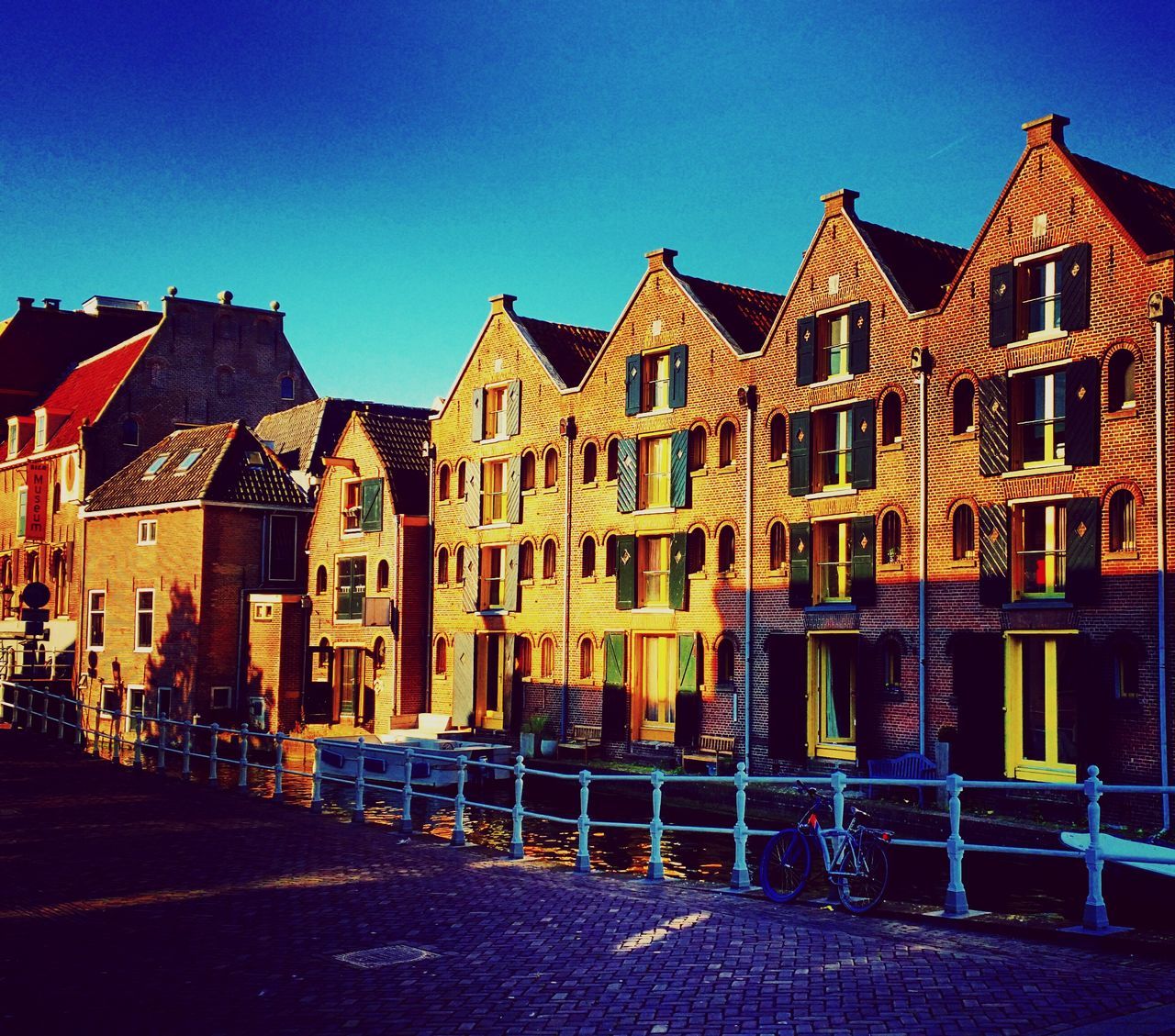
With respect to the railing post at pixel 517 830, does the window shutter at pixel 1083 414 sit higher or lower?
higher

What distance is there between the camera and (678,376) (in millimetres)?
34500

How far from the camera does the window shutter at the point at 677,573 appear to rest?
110 ft

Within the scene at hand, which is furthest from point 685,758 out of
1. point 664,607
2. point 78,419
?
point 78,419

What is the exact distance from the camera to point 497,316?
40.8m

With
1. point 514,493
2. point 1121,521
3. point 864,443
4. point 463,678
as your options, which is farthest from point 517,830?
point 463,678

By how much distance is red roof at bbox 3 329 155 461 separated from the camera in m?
52.5

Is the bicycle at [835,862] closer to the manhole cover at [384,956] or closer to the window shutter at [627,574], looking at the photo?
the manhole cover at [384,956]

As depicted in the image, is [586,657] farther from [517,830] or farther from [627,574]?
[517,830]

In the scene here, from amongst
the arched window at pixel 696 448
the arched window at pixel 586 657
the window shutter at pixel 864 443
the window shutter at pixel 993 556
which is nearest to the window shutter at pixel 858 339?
the window shutter at pixel 864 443

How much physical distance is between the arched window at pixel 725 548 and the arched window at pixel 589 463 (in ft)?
16.8

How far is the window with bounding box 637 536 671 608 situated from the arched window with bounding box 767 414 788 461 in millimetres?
4005

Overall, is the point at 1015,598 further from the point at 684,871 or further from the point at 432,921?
the point at 432,921

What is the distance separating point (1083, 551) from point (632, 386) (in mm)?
14075

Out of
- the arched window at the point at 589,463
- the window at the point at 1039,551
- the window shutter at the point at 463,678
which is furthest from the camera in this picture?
the window shutter at the point at 463,678
